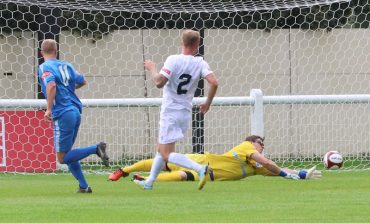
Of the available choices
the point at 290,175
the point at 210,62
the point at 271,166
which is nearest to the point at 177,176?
the point at 271,166

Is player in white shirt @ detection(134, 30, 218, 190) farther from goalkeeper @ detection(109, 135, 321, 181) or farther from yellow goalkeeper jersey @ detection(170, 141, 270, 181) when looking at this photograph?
yellow goalkeeper jersey @ detection(170, 141, 270, 181)

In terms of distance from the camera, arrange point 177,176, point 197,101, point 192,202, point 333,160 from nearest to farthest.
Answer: point 192,202, point 177,176, point 333,160, point 197,101

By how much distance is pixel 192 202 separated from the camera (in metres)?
8.81

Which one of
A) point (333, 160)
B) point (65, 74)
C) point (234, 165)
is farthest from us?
point (333, 160)

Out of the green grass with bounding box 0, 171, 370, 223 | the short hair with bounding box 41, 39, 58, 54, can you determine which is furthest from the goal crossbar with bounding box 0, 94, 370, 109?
the short hair with bounding box 41, 39, 58, 54

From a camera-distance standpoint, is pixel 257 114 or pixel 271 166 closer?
pixel 271 166

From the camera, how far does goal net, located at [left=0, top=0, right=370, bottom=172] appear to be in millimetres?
15047

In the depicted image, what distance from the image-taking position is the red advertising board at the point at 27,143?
1447cm

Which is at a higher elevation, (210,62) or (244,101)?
(210,62)

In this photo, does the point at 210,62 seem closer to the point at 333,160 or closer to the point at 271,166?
the point at 333,160

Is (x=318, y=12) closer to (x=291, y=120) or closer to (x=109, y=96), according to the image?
(x=291, y=120)

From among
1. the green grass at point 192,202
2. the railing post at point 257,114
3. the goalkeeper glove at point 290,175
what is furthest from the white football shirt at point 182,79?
the railing post at point 257,114

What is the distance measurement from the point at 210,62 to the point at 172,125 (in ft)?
21.5

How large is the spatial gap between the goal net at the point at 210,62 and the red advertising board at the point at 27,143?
0.5 inches
